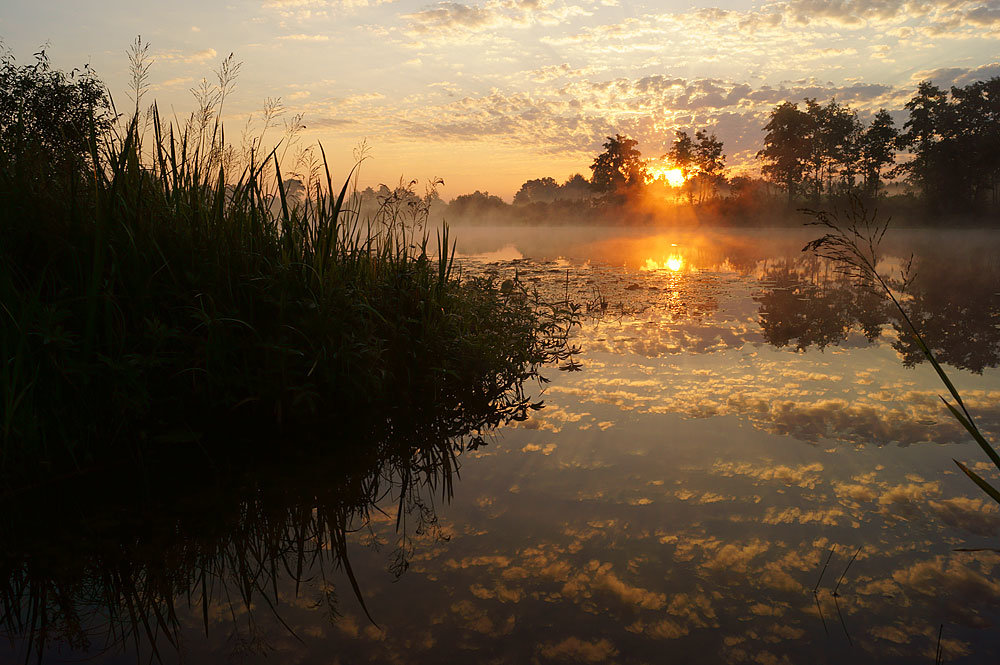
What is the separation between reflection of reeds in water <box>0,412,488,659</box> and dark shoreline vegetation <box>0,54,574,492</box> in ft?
1.04

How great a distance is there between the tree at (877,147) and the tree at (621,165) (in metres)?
24.7

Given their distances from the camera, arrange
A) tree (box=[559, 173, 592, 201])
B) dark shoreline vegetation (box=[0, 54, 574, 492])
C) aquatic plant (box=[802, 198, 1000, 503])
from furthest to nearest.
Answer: tree (box=[559, 173, 592, 201]) < dark shoreline vegetation (box=[0, 54, 574, 492]) < aquatic plant (box=[802, 198, 1000, 503])

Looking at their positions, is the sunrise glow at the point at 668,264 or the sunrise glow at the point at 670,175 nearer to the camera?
the sunrise glow at the point at 668,264

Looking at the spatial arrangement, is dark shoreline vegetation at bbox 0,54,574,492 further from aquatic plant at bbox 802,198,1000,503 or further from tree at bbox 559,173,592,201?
tree at bbox 559,173,592,201

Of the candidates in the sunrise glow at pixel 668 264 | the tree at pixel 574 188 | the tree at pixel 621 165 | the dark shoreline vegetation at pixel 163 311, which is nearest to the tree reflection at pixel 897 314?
the sunrise glow at pixel 668 264

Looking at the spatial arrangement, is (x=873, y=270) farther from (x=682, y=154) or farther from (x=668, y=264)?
(x=682, y=154)

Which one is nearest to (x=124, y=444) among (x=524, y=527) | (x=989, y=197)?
(x=524, y=527)

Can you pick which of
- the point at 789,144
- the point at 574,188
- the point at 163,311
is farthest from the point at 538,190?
the point at 163,311


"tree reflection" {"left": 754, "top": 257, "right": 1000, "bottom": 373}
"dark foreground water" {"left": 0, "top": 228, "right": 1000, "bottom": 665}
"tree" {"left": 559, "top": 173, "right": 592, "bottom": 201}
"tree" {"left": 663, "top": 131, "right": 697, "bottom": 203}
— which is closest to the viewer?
"dark foreground water" {"left": 0, "top": 228, "right": 1000, "bottom": 665}

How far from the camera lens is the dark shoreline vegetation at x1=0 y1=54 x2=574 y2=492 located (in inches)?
111

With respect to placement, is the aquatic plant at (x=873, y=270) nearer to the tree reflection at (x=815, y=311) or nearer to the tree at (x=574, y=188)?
the tree reflection at (x=815, y=311)

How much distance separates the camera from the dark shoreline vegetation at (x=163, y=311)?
2.82 metres

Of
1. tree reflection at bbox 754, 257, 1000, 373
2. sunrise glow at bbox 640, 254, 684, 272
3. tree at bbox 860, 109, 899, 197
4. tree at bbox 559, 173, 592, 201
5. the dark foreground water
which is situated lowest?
the dark foreground water

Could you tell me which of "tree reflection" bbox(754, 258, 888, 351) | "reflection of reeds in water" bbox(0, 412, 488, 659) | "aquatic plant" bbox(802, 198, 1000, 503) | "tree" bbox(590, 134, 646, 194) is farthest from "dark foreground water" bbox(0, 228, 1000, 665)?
"tree" bbox(590, 134, 646, 194)
